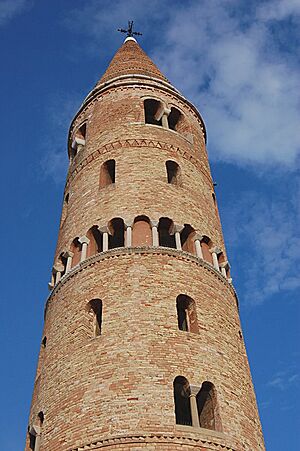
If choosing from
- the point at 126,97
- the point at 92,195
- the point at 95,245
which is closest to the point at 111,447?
the point at 95,245

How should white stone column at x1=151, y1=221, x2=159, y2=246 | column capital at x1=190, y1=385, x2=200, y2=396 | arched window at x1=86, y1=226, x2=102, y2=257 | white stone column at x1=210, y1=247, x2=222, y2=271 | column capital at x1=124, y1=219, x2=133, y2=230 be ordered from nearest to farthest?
column capital at x1=190, y1=385, x2=200, y2=396, white stone column at x1=151, y1=221, x2=159, y2=246, column capital at x1=124, y1=219, x2=133, y2=230, arched window at x1=86, y1=226, x2=102, y2=257, white stone column at x1=210, y1=247, x2=222, y2=271

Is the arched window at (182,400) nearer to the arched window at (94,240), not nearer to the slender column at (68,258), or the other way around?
the arched window at (94,240)

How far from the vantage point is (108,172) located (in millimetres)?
18375

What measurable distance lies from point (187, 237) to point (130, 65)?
941cm

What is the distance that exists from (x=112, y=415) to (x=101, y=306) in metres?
3.15

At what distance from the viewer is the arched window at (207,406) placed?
12.6 m

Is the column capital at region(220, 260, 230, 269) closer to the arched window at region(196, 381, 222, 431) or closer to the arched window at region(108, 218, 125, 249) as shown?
the arched window at region(108, 218, 125, 249)

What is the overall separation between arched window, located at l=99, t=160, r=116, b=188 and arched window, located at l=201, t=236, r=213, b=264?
3249 mm

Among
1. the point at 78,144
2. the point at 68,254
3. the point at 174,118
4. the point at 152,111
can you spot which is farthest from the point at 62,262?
the point at 174,118

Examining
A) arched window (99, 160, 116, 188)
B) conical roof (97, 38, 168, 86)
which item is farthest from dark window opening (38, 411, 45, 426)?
conical roof (97, 38, 168, 86)

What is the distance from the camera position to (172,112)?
835 inches

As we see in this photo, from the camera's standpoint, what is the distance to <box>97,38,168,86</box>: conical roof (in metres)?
22.3

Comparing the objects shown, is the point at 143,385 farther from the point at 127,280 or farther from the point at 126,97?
the point at 126,97

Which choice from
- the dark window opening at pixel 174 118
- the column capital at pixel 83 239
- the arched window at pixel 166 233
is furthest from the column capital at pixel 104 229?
the dark window opening at pixel 174 118
